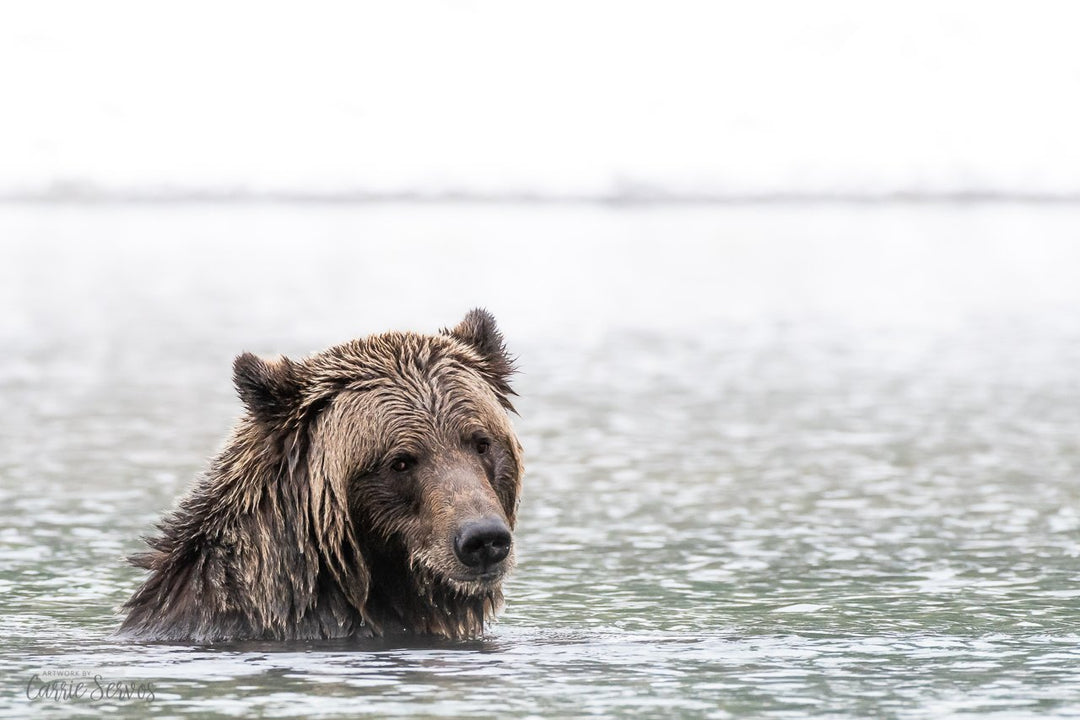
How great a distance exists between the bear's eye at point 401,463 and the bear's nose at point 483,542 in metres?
0.49

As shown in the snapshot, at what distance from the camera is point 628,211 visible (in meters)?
133

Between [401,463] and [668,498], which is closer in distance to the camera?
[401,463]

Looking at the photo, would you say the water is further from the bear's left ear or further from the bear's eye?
the bear's left ear

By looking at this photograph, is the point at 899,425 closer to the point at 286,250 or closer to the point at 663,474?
the point at 663,474

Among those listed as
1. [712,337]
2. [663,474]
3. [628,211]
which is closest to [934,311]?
[712,337]

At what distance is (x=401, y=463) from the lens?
9.52m

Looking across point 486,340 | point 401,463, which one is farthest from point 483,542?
point 486,340

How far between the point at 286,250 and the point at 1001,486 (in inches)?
2554

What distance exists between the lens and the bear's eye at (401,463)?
950 cm

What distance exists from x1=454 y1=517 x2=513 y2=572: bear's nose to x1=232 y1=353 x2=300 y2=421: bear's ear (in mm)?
1114

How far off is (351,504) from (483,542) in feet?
2.40

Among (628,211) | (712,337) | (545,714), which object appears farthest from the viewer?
(628,211)

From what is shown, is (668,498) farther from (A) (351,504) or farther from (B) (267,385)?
(B) (267,385)

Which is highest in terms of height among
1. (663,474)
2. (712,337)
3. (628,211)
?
(628,211)
